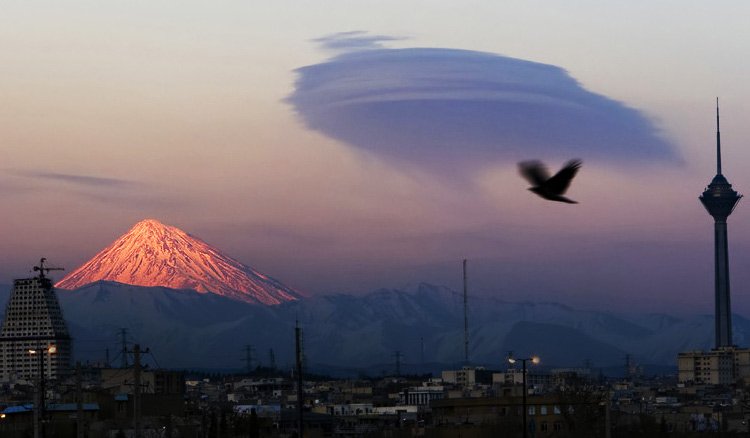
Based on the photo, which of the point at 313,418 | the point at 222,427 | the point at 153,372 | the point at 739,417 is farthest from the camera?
the point at 153,372

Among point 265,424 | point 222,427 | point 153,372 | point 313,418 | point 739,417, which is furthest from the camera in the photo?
point 153,372

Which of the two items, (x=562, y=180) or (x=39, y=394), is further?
(x=39, y=394)

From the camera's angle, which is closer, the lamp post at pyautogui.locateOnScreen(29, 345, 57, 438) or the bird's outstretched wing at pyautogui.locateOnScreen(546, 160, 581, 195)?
the bird's outstretched wing at pyautogui.locateOnScreen(546, 160, 581, 195)

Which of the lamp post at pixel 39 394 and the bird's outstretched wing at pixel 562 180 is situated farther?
the lamp post at pixel 39 394

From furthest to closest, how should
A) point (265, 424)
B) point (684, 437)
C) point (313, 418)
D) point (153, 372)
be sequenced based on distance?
point (153, 372), point (313, 418), point (265, 424), point (684, 437)

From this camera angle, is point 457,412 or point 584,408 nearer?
point 584,408

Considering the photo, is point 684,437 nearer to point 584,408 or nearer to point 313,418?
point 584,408

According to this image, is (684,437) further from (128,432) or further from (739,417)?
(739,417)

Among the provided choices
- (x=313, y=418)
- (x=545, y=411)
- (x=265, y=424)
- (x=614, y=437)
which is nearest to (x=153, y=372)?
(x=313, y=418)

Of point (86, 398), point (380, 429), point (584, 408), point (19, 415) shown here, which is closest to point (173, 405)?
point (86, 398)
